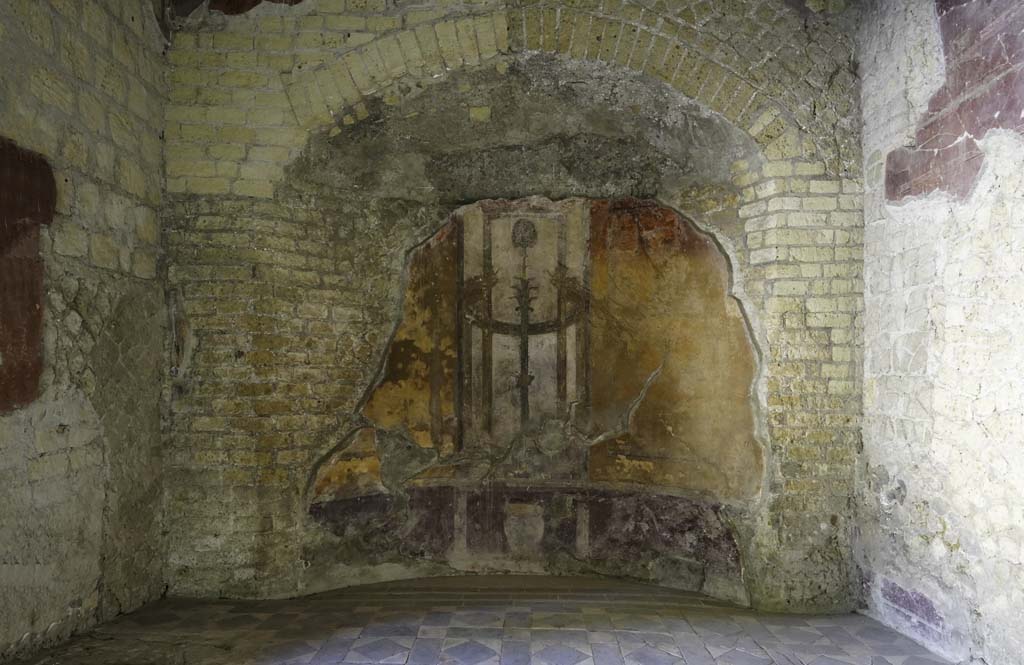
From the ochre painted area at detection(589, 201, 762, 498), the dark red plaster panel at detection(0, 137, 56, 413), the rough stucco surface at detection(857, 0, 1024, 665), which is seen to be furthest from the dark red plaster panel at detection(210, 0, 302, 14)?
the rough stucco surface at detection(857, 0, 1024, 665)

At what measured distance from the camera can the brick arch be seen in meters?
3.46

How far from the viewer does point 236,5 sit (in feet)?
11.6

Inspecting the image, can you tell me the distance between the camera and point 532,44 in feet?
11.4

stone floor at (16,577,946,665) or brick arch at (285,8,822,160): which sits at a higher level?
brick arch at (285,8,822,160)

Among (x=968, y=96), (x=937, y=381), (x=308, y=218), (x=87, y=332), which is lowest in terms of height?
(x=937, y=381)

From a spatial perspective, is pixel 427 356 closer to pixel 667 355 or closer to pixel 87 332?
pixel 667 355

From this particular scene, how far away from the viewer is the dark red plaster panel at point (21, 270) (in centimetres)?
253

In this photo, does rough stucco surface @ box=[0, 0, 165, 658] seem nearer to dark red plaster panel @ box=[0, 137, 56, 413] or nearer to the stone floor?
dark red plaster panel @ box=[0, 137, 56, 413]

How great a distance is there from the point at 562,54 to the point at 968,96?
1850 mm

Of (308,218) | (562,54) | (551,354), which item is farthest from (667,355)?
(308,218)

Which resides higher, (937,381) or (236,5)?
(236,5)

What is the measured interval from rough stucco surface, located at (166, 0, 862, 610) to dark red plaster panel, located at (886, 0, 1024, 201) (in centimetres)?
49

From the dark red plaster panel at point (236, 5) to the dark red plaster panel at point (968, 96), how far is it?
3.14 metres

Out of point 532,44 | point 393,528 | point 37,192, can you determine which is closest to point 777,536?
point 393,528
